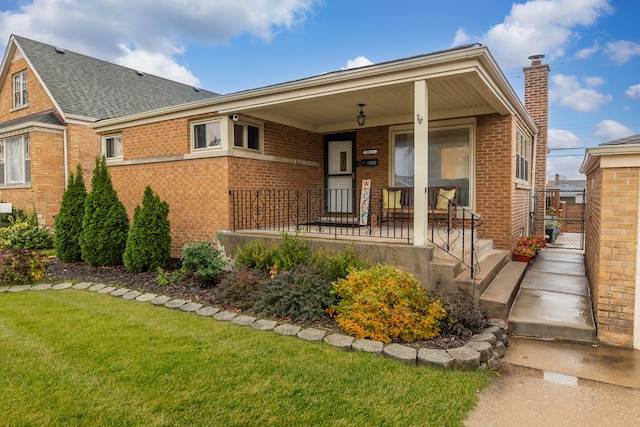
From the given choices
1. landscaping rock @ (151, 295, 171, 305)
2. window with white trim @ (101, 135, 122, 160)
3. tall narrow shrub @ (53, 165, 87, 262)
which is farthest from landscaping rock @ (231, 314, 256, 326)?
window with white trim @ (101, 135, 122, 160)

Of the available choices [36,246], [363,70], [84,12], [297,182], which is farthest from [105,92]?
[363,70]

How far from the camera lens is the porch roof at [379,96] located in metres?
5.10

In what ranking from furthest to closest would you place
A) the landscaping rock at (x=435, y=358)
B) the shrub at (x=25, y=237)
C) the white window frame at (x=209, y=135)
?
1. the shrub at (x=25, y=237)
2. the white window frame at (x=209, y=135)
3. the landscaping rock at (x=435, y=358)

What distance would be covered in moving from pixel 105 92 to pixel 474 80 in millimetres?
14395

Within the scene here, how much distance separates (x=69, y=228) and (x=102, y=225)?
1.20 meters

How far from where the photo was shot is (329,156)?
9.76 meters

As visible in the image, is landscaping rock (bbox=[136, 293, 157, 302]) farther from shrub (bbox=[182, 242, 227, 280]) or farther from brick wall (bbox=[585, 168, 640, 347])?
brick wall (bbox=[585, 168, 640, 347])

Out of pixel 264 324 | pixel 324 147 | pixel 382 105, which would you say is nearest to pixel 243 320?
pixel 264 324

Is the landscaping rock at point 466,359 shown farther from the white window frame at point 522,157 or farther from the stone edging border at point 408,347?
the white window frame at point 522,157

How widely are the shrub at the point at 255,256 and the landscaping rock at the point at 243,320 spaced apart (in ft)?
4.84

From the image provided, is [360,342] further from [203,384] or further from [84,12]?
[84,12]

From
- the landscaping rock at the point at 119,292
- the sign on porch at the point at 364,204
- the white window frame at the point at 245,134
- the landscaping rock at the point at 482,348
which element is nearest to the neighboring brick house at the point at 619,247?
the landscaping rock at the point at 482,348

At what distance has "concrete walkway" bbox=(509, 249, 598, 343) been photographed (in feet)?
14.0

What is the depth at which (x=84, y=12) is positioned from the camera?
11.5m
